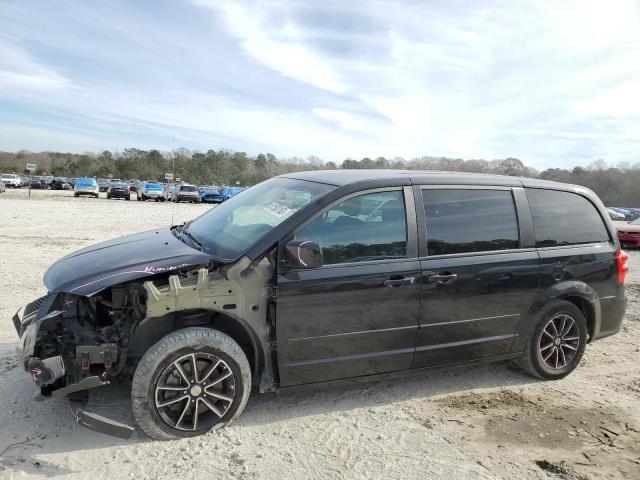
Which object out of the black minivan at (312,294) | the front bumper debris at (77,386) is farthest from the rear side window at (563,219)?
the front bumper debris at (77,386)

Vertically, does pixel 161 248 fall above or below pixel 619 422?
above

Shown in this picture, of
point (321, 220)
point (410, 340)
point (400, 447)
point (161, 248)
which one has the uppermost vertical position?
point (321, 220)

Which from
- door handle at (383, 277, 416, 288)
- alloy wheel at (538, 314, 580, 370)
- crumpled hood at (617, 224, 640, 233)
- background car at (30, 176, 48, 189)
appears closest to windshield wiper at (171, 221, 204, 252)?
door handle at (383, 277, 416, 288)

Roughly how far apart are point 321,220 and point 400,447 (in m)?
1.69

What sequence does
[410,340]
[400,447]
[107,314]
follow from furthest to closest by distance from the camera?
[410,340] < [107,314] < [400,447]

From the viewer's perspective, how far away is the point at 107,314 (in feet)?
11.5

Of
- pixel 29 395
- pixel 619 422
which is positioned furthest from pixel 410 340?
pixel 29 395

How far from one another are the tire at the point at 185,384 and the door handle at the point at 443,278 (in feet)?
5.15

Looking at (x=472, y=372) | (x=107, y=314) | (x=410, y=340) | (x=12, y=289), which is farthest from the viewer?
(x=12, y=289)

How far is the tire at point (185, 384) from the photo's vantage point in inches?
122

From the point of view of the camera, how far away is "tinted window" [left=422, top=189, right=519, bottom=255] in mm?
3848

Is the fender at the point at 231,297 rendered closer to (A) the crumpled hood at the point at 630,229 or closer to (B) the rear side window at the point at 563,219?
(B) the rear side window at the point at 563,219

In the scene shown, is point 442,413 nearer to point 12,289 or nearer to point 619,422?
point 619,422

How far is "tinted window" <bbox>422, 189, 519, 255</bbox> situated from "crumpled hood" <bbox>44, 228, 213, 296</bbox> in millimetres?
1814
